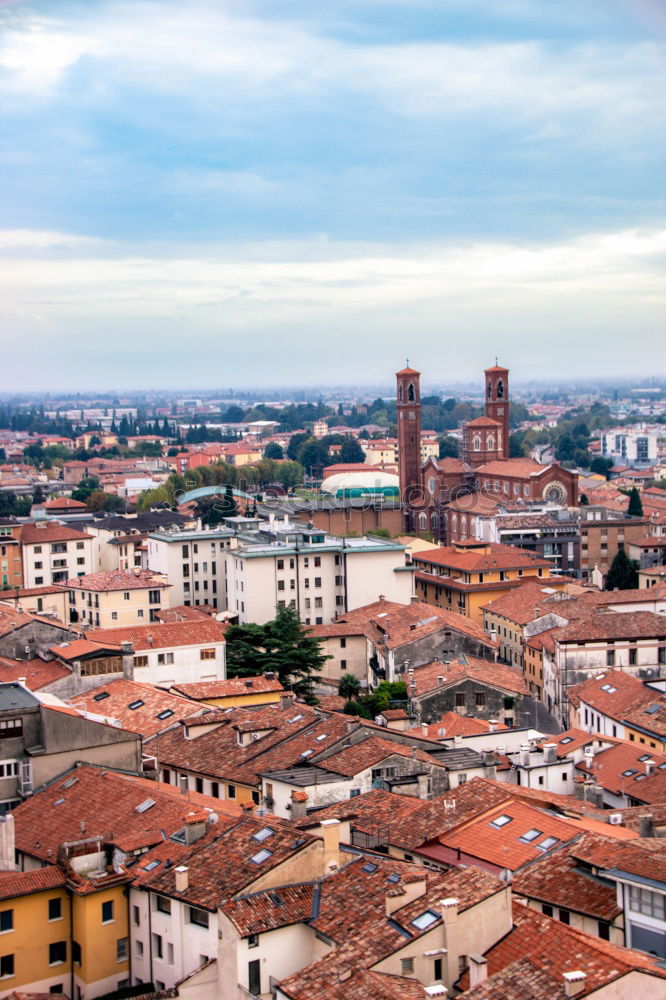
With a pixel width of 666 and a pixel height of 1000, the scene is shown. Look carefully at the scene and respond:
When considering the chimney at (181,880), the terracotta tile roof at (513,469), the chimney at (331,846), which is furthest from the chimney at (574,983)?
the terracotta tile roof at (513,469)

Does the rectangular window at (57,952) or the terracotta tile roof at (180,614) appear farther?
the terracotta tile roof at (180,614)

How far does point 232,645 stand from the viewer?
1259 inches

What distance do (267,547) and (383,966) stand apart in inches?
1119

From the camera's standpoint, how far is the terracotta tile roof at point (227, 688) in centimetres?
2619

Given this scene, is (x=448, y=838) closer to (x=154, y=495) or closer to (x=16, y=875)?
(x=16, y=875)

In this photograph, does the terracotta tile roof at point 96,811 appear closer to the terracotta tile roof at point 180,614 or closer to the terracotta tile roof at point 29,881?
the terracotta tile roof at point 29,881

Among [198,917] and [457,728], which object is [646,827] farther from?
[457,728]

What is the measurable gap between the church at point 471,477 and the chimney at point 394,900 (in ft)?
148

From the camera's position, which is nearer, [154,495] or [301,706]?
[301,706]

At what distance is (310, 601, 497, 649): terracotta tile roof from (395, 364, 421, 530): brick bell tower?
1305 inches

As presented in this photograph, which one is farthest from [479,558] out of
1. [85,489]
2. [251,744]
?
[85,489]

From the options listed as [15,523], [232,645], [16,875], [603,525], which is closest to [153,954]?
[16,875]

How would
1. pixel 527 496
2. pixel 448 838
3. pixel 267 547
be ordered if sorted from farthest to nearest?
pixel 527 496 < pixel 267 547 < pixel 448 838

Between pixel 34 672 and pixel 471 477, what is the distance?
4593 cm
